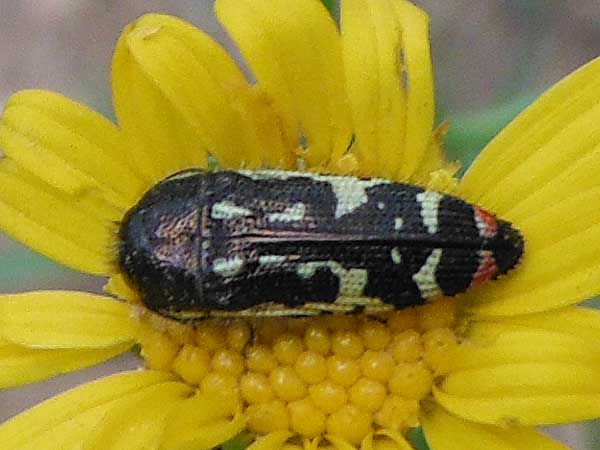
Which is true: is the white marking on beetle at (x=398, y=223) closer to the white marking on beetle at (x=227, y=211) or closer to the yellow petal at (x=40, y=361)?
the white marking on beetle at (x=227, y=211)

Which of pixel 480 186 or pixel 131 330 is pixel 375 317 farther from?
pixel 131 330

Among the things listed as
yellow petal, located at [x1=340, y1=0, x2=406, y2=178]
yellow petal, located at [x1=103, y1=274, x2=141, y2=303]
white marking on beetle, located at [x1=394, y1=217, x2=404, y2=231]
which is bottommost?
yellow petal, located at [x1=103, y1=274, x2=141, y2=303]

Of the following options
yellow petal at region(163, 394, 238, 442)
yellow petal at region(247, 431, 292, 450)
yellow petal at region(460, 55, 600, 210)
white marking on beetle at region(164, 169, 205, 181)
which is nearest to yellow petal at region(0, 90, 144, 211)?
white marking on beetle at region(164, 169, 205, 181)

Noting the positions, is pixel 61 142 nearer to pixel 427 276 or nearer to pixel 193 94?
pixel 193 94

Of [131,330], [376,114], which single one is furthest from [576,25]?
[131,330]

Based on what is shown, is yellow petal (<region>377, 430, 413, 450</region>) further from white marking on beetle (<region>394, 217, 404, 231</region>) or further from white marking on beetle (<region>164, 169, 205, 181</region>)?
white marking on beetle (<region>164, 169, 205, 181</region>)

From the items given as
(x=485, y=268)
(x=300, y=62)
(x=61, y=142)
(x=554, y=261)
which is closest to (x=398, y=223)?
(x=485, y=268)
